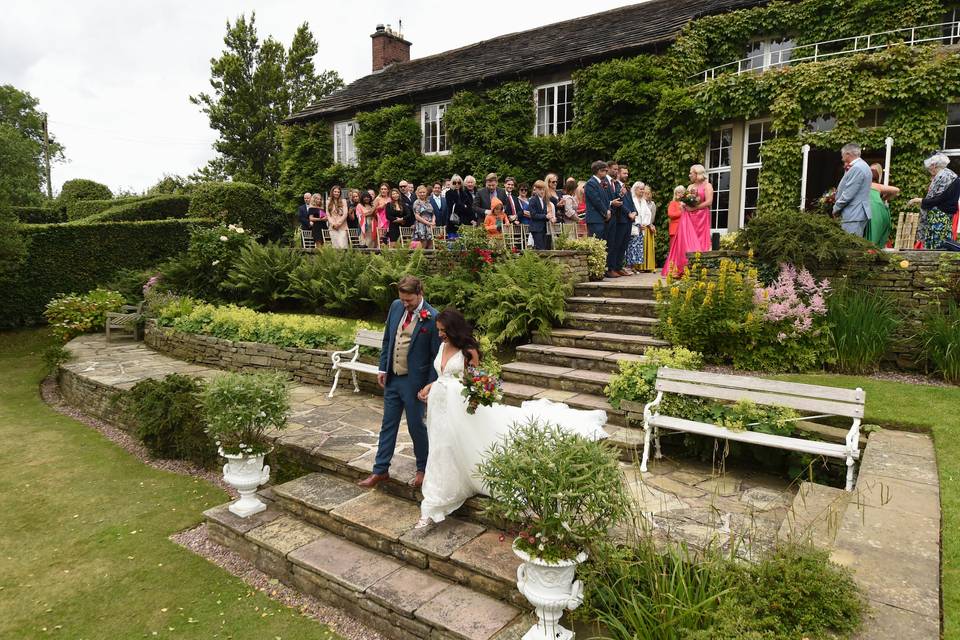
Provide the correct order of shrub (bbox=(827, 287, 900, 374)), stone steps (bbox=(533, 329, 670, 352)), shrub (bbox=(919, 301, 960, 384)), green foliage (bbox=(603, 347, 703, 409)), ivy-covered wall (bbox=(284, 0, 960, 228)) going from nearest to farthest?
green foliage (bbox=(603, 347, 703, 409)) → shrub (bbox=(919, 301, 960, 384)) → shrub (bbox=(827, 287, 900, 374)) → stone steps (bbox=(533, 329, 670, 352)) → ivy-covered wall (bbox=(284, 0, 960, 228))

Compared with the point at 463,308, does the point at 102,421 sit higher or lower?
lower

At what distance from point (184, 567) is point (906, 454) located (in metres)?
6.22

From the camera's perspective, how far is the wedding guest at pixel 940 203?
8203 millimetres

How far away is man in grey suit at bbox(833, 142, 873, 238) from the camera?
8.05 m

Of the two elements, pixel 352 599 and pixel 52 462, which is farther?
pixel 52 462

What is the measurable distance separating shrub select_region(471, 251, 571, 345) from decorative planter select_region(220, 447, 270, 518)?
150 inches

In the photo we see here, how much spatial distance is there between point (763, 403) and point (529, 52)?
1598 cm

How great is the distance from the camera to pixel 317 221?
573 inches

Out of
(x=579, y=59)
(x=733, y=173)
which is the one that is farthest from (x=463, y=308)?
(x=579, y=59)

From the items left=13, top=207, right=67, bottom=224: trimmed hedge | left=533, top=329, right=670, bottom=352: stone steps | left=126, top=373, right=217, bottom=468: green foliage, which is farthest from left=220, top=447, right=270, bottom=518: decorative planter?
left=13, top=207, right=67, bottom=224: trimmed hedge

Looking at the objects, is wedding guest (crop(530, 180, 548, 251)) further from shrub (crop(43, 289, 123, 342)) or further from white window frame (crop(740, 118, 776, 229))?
shrub (crop(43, 289, 123, 342))

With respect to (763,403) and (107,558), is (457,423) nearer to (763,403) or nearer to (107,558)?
(763,403)

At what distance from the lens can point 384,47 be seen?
25.2 meters

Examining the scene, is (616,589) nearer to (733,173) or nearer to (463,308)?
(463,308)
